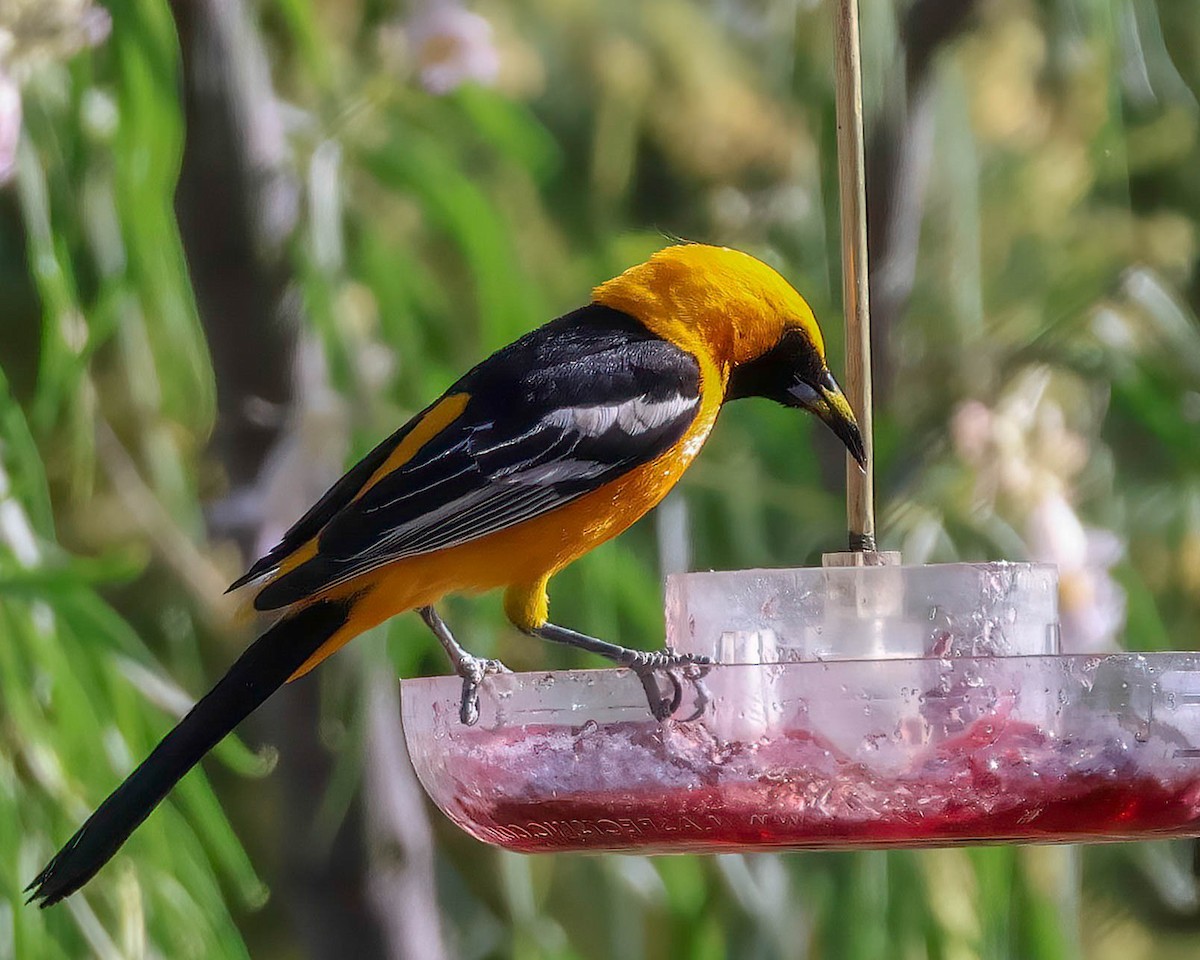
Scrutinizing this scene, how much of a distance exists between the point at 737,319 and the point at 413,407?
1046mm

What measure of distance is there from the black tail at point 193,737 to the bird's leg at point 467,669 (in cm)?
15

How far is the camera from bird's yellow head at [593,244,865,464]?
2.41 meters

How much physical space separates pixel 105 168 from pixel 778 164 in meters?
2.09

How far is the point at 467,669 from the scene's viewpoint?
2.16 meters

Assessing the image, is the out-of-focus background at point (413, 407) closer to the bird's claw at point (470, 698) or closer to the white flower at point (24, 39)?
the white flower at point (24, 39)

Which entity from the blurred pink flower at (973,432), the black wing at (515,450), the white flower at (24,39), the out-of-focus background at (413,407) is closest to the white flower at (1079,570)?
the out-of-focus background at (413,407)

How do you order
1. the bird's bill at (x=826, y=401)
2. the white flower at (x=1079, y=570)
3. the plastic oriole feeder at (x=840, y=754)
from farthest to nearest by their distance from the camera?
the white flower at (x=1079, y=570)
the bird's bill at (x=826, y=401)
the plastic oriole feeder at (x=840, y=754)

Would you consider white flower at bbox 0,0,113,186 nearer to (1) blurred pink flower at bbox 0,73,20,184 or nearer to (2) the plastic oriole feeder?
(1) blurred pink flower at bbox 0,73,20,184

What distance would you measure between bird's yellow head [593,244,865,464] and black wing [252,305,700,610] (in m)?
0.05

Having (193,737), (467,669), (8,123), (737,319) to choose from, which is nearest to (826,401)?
(737,319)

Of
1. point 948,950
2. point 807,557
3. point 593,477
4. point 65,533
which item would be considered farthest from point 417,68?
point 65,533

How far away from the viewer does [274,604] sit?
2.13 metres

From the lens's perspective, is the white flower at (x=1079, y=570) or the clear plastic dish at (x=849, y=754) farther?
the white flower at (x=1079, y=570)

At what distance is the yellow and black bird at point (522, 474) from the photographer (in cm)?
219
